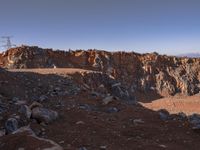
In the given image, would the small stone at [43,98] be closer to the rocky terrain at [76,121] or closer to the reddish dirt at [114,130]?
the rocky terrain at [76,121]

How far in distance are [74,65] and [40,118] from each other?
145 ft

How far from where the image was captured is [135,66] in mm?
67500

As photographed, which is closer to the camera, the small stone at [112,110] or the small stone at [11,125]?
the small stone at [11,125]

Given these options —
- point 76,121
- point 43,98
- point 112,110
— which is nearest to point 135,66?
point 112,110

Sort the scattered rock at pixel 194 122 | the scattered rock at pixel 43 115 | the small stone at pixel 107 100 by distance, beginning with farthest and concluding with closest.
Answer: the small stone at pixel 107 100, the scattered rock at pixel 194 122, the scattered rock at pixel 43 115

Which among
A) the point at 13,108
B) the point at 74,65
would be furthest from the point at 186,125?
the point at 74,65

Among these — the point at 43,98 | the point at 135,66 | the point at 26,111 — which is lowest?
the point at 26,111

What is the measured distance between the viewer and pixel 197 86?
218 ft

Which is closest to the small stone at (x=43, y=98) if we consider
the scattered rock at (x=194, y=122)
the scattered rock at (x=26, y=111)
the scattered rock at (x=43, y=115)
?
the scattered rock at (x=26, y=111)

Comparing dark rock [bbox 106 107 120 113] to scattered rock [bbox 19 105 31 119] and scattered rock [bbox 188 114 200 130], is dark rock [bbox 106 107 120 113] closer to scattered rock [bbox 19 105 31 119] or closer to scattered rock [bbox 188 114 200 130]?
scattered rock [bbox 188 114 200 130]

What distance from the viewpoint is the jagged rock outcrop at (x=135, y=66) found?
60547mm

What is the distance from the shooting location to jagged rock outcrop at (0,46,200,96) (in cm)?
6055

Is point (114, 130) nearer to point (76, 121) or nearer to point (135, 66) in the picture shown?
point (76, 121)

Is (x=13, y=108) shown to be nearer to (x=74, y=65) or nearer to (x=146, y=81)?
(x=74, y=65)
